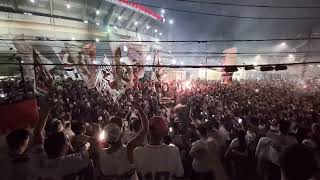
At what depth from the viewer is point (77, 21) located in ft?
149

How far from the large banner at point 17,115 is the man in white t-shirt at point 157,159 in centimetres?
476

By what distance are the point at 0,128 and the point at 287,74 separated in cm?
7121

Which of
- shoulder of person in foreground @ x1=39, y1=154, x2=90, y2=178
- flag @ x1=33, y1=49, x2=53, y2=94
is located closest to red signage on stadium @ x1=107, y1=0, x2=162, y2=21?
flag @ x1=33, y1=49, x2=53, y2=94

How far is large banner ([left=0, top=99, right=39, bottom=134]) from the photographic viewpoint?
312 inches

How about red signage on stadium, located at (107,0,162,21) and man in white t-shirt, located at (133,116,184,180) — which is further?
red signage on stadium, located at (107,0,162,21)

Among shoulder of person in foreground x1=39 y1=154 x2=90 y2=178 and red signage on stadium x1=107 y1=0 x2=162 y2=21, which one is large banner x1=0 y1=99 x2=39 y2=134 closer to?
shoulder of person in foreground x1=39 y1=154 x2=90 y2=178

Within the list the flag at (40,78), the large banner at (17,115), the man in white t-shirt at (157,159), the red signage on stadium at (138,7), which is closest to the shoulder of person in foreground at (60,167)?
the man in white t-shirt at (157,159)

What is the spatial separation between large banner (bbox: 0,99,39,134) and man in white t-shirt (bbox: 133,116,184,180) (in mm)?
4764

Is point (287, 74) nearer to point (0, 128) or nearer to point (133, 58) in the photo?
point (133, 58)

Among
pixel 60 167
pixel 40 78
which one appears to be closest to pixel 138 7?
pixel 40 78

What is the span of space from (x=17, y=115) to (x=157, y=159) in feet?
18.6

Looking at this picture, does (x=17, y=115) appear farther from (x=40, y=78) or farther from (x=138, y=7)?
(x=138, y=7)

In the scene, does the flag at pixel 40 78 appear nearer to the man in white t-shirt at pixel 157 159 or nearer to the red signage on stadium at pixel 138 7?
the man in white t-shirt at pixel 157 159

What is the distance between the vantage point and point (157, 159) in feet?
12.3
